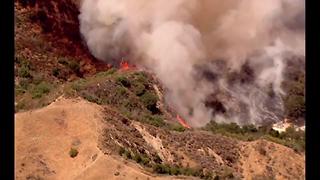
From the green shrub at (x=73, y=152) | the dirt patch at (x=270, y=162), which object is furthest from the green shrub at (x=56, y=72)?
the green shrub at (x=73, y=152)

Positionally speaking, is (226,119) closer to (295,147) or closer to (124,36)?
(124,36)

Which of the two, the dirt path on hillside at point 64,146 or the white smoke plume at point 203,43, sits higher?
the white smoke plume at point 203,43

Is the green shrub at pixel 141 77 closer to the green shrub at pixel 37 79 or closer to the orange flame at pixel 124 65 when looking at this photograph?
the orange flame at pixel 124 65

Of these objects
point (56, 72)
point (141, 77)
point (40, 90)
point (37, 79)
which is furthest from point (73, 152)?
point (56, 72)

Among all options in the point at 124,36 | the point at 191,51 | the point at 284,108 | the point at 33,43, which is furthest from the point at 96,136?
the point at 284,108

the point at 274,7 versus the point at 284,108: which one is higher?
the point at 274,7
